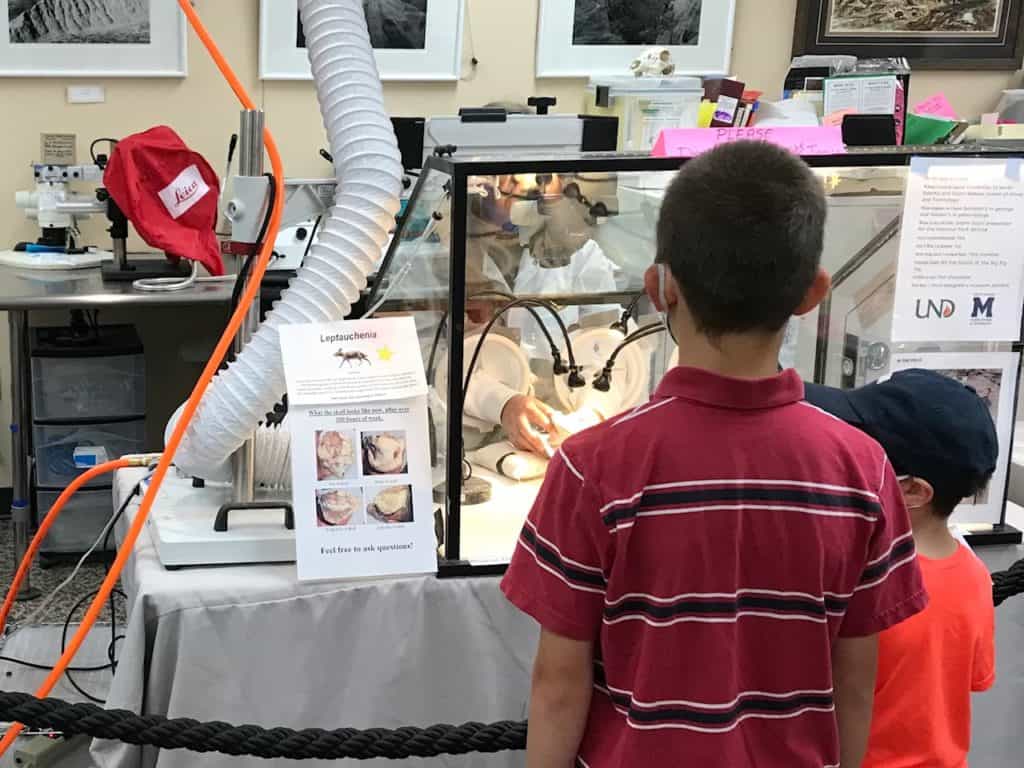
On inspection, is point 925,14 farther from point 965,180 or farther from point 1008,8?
point 965,180

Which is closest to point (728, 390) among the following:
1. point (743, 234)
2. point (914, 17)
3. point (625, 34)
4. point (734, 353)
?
point (734, 353)

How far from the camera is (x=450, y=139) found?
2242 millimetres

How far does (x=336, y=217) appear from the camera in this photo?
1.66m

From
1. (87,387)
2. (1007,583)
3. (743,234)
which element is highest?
(743,234)

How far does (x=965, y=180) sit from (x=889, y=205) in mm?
121

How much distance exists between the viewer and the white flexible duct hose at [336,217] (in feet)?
5.31

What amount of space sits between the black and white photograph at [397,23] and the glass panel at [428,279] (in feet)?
8.05

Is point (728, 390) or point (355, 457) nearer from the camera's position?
point (728, 390)

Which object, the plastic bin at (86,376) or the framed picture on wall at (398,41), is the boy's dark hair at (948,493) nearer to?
the plastic bin at (86,376)

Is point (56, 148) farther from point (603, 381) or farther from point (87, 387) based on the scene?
point (603, 381)

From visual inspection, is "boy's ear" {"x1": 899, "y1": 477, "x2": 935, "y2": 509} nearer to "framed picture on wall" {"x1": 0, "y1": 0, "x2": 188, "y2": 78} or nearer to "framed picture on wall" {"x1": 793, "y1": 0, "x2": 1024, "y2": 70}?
"framed picture on wall" {"x1": 0, "y1": 0, "x2": 188, "y2": 78}

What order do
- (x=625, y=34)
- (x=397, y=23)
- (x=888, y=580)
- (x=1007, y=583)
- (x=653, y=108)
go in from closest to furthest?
(x=888, y=580) → (x=1007, y=583) → (x=653, y=108) → (x=397, y=23) → (x=625, y=34)

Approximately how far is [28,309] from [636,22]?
7.93 feet

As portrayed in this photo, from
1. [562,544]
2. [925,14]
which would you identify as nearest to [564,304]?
[562,544]
